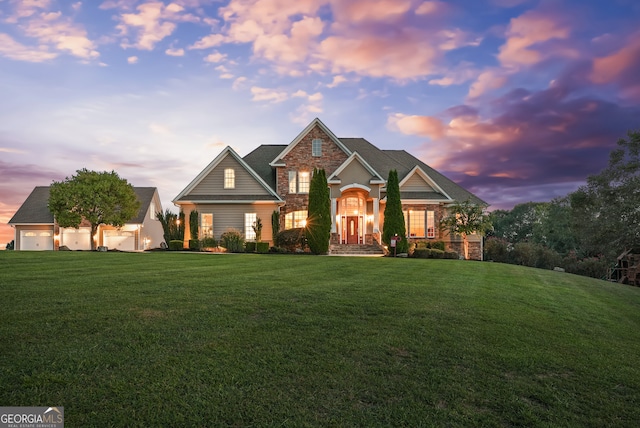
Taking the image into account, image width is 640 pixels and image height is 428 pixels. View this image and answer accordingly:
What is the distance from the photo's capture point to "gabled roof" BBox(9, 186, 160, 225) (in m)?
35.5

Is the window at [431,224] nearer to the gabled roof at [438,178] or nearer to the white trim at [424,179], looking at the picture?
the white trim at [424,179]

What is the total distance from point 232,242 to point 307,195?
6.80 metres

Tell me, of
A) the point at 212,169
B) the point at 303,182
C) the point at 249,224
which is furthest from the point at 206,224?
the point at 303,182

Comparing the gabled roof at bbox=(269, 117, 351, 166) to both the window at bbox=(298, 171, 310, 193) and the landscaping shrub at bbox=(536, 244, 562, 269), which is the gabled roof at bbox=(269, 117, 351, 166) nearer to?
the window at bbox=(298, 171, 310, 193)

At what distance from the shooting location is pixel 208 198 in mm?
26781

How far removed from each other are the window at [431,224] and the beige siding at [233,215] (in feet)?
38.9

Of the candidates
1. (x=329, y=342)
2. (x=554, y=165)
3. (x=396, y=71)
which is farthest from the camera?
(x=554, y=165)

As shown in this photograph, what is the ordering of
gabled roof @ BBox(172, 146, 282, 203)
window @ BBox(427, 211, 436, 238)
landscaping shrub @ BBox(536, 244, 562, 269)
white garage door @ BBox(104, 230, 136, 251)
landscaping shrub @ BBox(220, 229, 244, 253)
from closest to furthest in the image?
landscaping shrub @ BBox(220, 229, 244, 253) → gabled roof @ BBox(172, 146, 282, 203) → window @ BBox(427, 211, 436, 238) → landscaping shrub @ BBox(536, 244, 562, 269) → white garage door @ BBox(104, 230, 136, 251)

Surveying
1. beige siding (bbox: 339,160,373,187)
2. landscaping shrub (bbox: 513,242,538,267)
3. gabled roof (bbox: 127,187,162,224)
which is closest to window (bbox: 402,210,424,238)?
beige siding (bbox: 339,160,373,187)

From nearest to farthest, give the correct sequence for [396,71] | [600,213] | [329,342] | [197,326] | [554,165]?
[329,342] → [197,326] → [396,71] → [600,213] → [554,165]

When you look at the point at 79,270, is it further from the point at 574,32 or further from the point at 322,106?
the point at 574,32

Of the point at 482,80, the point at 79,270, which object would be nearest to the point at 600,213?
the point at 482,80

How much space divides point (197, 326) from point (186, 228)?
2232cm

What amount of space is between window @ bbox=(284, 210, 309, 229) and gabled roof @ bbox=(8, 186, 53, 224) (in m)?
23.5
